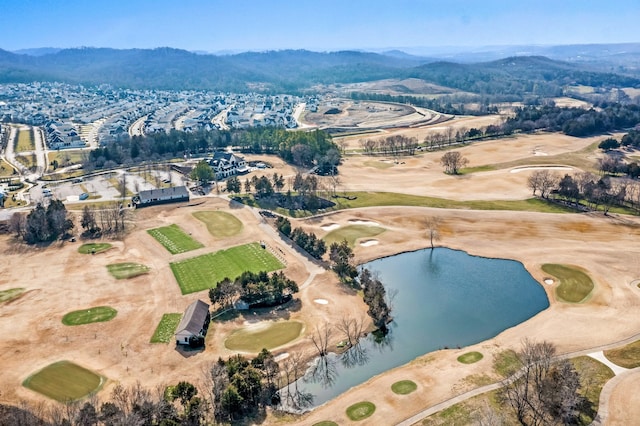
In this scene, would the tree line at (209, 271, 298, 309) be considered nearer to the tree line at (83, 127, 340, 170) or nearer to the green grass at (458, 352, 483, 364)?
the green grass at (458, 352, 483, 364)

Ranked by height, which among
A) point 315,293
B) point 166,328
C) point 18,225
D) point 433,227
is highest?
point 18,225

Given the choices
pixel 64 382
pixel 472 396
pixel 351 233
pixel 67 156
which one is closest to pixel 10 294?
pixel 64 382

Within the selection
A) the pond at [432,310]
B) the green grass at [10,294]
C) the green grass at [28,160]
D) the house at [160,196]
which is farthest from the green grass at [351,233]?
the green grass at [28,160]

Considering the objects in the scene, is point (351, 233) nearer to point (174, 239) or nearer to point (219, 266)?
point (219, 266)

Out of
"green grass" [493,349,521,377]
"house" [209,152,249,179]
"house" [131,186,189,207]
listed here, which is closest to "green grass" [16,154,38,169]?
"house" [209,152,249,179]

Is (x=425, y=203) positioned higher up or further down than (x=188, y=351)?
higher up

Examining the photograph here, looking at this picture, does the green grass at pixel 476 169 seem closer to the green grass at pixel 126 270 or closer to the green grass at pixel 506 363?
the green grass at pixel 506 363

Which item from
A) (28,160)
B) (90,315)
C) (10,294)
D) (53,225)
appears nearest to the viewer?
(90,315)
